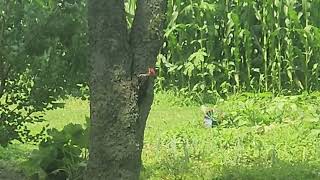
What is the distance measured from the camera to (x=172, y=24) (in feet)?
34.1

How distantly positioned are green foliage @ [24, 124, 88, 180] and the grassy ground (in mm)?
709

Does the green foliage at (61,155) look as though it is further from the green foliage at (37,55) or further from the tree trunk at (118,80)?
the tree trunk at (118,80)

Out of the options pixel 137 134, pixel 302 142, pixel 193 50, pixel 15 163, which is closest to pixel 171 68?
pixel 193 50

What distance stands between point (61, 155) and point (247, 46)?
515 cm

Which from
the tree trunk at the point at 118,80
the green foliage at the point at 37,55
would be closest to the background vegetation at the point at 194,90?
the green foliage at the point at 37,55

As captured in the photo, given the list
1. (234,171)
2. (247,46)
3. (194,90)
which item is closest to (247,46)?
(247,46)

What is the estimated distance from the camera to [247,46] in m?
9.86

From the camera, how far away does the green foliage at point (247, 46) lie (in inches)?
385

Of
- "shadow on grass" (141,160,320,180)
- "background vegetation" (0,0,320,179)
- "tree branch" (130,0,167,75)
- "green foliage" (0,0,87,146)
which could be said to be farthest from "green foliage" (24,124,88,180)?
"tree branch" (130,0,167,75)

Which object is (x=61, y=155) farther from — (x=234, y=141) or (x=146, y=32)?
(x=234, y=141)

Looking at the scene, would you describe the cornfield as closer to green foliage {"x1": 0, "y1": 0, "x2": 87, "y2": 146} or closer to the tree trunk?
green foliage {"x1": 0, "y1": 0, "x2": 87, "y2": 146}

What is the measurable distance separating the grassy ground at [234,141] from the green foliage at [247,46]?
2.18 feet

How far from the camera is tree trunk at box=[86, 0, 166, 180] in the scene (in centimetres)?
372

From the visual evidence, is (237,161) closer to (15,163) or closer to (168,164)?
(168,164)
